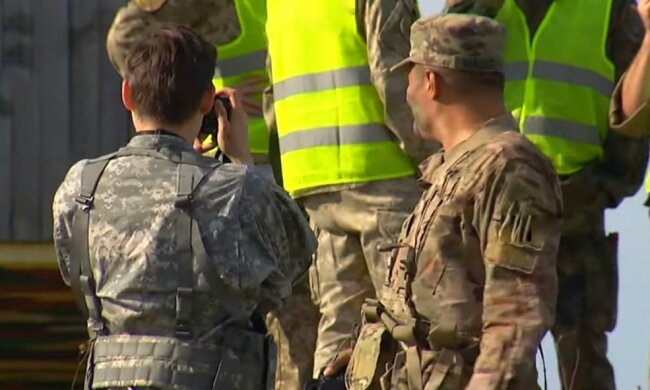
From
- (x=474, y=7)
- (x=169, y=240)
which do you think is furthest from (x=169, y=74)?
(x=474, y=7)

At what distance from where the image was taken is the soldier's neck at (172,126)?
607cm

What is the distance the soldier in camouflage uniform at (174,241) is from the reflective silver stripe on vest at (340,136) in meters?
2.34

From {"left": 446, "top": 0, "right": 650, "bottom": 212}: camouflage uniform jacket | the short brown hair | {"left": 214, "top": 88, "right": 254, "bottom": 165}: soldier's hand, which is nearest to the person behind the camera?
the short brown hair

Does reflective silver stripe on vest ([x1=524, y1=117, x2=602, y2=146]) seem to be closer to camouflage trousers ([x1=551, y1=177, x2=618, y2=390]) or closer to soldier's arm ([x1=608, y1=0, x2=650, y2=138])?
camouflage trousers ([x1=551, y1=177, x2=618, y2=390])

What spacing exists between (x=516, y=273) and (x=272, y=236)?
32.8 inches

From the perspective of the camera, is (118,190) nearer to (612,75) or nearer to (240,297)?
(240,297)

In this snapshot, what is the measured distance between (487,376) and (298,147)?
10.9 feet

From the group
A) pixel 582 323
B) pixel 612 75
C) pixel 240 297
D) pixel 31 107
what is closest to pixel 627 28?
pixel 612 75

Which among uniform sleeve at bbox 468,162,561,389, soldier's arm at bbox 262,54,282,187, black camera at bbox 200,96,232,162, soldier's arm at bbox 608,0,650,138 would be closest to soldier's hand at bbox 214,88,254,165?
black camera at bbox 200,96,232,162

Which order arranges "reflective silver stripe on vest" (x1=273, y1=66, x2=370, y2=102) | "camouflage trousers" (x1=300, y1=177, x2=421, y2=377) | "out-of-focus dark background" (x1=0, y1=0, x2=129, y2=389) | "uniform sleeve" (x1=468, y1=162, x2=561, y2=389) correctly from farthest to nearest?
"out-of-focus dark background" (x1=0, y1=0, x2=129, y2=389) → "reflective silver stripe on vest" (x1=273, y1=66, x2=370, y2=102) → "camouflage trousers" (x1=300, y1=177, x2=421, y2=377) → "uniform sleeve" (x1=468, y1=162, x2=561, y2=389)

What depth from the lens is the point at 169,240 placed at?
5.98 m

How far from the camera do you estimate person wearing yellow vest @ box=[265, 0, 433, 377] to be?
8.27 m

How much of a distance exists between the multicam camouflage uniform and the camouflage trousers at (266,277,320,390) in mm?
2755

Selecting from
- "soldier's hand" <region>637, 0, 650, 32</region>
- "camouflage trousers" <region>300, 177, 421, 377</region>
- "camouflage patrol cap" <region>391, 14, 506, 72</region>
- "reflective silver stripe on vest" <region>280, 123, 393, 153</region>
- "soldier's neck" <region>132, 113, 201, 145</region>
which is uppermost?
"camouflage patrol cap" <region>391, 14, 506, 72</region>
